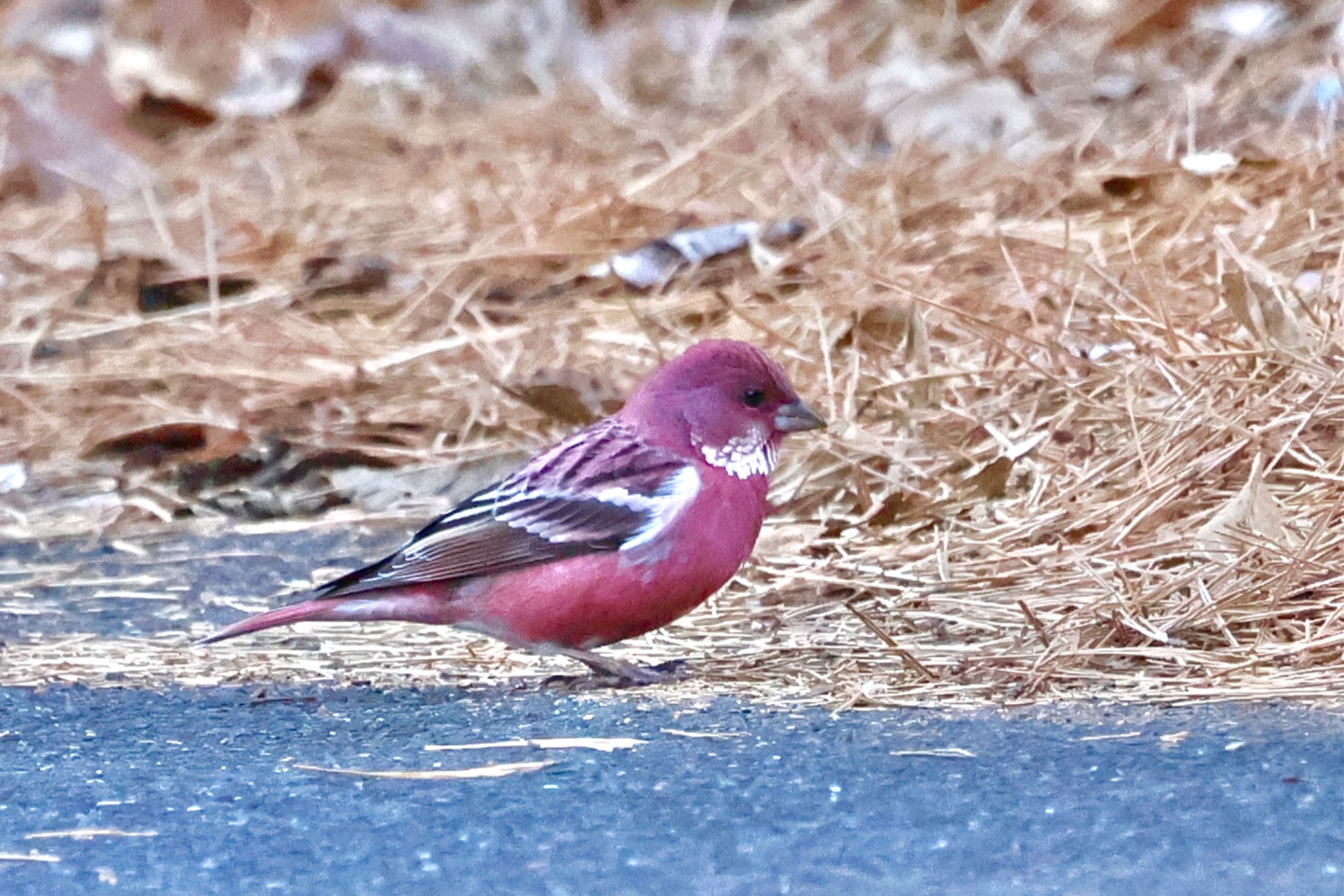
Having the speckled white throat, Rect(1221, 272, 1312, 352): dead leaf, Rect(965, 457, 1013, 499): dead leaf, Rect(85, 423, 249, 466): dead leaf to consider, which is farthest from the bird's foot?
Rect(85, 423, 249, 466): dead leaf

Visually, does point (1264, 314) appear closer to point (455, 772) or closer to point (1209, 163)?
point (1209, 163)

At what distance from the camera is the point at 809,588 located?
3971mm

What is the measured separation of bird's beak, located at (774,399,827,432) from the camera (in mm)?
3824

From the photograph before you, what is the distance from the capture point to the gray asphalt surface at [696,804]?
231cm

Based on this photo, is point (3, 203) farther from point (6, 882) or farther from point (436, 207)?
point (6, 882)

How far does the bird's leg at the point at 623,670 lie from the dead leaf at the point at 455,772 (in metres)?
0.63

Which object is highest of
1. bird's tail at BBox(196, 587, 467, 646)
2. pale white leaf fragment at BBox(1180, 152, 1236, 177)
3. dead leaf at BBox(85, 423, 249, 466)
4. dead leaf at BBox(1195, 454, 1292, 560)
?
pale white leaf fragment at BBox(1180, 152, 1236, 177)

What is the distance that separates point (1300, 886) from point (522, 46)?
8581 millimetres

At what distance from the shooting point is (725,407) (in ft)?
12.3

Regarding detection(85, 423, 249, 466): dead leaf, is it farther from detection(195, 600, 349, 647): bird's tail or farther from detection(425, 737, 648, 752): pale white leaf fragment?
detection(425, 737, 648, 752): pale white leaf fragment

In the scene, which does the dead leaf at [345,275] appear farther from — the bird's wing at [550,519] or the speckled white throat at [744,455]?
the speckled white throat at [744,455]

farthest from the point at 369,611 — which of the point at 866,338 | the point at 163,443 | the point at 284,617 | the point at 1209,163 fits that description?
the point at 1209,163

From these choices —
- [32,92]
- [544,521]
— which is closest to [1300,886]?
[544,521]

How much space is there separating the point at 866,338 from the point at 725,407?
1.40 m
